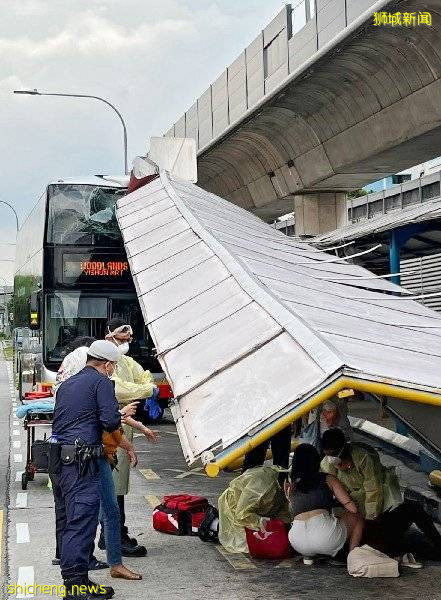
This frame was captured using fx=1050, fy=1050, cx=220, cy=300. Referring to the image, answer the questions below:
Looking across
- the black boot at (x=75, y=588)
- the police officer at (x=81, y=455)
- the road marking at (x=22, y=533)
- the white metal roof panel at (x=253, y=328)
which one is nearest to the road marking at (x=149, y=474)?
the white metal roof panel at (x=253, y=328)

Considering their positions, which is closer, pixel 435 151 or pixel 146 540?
pixel 146 540

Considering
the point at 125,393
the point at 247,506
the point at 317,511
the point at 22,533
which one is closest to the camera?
the point at 317,511

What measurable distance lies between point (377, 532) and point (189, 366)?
237 centimetres

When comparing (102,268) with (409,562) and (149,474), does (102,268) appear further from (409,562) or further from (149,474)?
(409,562)

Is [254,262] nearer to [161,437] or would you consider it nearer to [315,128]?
[161,437]

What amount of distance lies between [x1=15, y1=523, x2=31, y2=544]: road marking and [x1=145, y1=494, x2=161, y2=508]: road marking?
1547 millimetres

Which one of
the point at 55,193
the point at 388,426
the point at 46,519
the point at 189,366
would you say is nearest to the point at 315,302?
the point at 189,366

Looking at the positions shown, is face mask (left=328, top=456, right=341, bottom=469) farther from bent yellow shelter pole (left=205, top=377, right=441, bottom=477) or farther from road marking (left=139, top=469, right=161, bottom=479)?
road marking (left=139, top=469, right=161, bottom=479)

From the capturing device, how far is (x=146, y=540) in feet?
30.8

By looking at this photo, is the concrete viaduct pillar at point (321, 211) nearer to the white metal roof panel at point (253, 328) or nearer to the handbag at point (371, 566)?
the white metal roof panel at point (253, 328)

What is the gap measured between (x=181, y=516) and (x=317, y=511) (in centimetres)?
193

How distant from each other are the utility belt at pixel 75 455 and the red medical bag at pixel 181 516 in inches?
103

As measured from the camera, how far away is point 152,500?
1153 centimetres

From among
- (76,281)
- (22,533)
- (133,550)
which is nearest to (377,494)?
(133,550)
